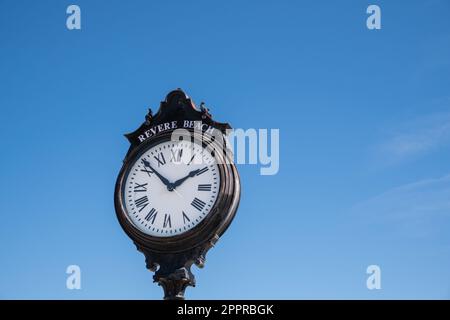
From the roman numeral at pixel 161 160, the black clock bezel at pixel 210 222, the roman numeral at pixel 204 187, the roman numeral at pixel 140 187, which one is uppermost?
the roman numeral at pixel 161 160

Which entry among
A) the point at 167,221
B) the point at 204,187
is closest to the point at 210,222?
the point at 204,187

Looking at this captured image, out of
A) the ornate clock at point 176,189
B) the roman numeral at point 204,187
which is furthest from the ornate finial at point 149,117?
the roman numeral at point 204,187

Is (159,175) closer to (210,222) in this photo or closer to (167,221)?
(167,221)

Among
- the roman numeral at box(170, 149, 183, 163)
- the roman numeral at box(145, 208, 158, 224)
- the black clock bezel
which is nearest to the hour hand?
the roman numeral at box(170, 149, 183, 163)

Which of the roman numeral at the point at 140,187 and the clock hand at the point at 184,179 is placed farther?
the roman numeral at the point at 140,187

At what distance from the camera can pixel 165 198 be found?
11.4m

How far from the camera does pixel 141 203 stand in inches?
451

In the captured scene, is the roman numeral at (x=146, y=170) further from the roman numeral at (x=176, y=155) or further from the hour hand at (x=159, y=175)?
the roman numeral at (x=176, y=155)

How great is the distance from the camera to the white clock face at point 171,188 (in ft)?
36.6
